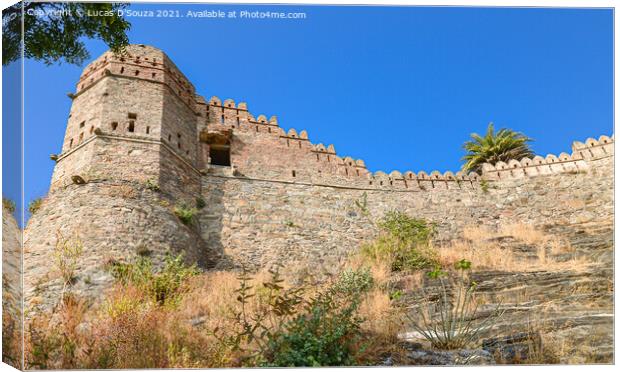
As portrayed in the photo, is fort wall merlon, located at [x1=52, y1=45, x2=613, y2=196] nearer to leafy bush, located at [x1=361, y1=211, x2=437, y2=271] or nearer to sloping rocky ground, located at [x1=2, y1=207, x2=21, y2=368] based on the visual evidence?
leafy bush, located at [x1=361, y1=211, x2=437, y2=271]

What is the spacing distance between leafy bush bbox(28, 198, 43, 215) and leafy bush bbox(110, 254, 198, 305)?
2.49 meters

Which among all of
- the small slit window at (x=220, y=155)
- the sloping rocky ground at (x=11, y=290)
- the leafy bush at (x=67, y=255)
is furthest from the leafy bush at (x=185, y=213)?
the sloping rocky ground at (x=11, y=290)

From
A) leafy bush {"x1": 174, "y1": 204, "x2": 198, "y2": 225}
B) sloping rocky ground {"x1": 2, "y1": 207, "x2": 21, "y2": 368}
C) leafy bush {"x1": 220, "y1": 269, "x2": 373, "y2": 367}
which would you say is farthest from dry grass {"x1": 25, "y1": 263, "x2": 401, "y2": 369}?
leafy bush {"x1": 174, "y1": 204, "x2": 198, "y2": 225}

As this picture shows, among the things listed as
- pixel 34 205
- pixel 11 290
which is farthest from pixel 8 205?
pixel 34 205

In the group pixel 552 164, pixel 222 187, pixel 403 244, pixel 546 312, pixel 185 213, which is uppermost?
pixel 552 164

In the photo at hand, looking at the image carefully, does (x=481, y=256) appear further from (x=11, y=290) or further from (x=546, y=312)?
(x=11, y=290)

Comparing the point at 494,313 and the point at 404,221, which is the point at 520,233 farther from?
the point at 494,313

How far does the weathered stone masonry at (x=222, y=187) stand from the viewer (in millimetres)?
8406

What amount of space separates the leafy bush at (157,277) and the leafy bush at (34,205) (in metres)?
2.49

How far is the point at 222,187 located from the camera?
446 inches

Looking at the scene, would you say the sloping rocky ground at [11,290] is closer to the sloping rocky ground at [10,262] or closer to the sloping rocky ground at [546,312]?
the sloping rocky ground at [10,262]

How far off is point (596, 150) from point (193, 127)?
1064 cm

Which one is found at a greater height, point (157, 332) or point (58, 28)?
point (58, 28)

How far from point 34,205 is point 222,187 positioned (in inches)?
150
